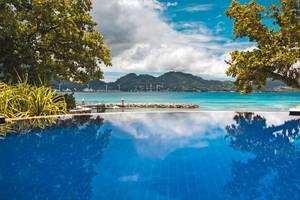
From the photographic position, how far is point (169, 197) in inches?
166

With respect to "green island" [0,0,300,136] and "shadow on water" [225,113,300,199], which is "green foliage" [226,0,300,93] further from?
"shadow on water" [225,113,300,199]

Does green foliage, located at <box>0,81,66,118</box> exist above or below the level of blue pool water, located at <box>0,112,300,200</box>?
above

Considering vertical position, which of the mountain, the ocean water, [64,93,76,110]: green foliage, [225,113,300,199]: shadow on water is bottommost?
the ocean water

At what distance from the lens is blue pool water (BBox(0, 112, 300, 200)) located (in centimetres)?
446

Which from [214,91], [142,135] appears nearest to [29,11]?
[142,135]

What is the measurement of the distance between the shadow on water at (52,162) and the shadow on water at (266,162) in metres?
2.42

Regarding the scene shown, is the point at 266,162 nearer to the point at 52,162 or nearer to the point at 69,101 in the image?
the point at 52,162

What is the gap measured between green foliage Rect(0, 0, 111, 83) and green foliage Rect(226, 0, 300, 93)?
7330 millimetres

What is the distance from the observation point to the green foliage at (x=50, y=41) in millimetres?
15031

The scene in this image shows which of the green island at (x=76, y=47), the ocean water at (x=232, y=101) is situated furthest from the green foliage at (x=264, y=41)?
the ocean water at (x=232, y=101)

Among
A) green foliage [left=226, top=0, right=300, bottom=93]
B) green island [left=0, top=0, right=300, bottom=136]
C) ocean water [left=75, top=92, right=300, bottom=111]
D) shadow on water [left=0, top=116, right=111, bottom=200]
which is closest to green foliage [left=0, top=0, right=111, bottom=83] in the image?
green island [left=0, top=0, right=300, bottom=136]

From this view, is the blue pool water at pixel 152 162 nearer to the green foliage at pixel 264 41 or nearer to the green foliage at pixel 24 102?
the green foliage at pixel 24 102

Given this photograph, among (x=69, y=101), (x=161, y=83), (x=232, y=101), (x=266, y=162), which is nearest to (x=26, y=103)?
(x=69, y=101)

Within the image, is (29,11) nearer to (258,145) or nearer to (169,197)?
(258,145)
